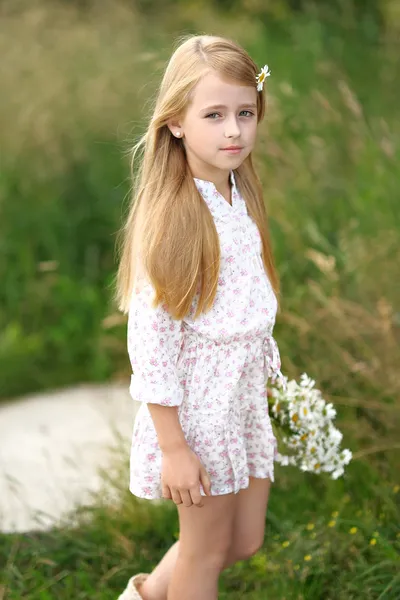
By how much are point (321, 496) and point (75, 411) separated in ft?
5.11

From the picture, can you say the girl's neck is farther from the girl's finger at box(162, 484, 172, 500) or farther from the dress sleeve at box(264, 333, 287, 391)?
the girl's finger at box(162, 484, 172, 500)

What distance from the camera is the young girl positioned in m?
2.23

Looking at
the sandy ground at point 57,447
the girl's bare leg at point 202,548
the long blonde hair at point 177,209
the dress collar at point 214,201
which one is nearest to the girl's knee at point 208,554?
the girl's bare leg at point 202,548

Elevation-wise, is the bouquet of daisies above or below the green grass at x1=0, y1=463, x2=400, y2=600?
above

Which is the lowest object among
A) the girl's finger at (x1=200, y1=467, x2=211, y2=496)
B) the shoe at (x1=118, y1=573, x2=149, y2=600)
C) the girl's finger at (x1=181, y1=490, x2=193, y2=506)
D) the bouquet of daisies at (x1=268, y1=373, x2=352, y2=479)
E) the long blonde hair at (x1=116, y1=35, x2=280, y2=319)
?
the shoe at (x1=118, y1=573, x2=149, y2=600)

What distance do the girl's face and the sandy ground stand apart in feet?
4.94

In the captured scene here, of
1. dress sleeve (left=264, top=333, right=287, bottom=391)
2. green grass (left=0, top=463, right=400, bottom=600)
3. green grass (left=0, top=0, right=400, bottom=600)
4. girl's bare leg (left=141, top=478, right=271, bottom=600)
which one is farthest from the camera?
green grass (left=0, top=0, right=400, bottom=600)

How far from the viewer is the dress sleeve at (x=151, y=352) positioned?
2225 millimetres

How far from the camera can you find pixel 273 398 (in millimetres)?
2637

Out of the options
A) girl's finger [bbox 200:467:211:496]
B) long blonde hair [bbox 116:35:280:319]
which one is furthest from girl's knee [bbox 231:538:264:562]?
long blonde hair [bbox 116:35:280:319]

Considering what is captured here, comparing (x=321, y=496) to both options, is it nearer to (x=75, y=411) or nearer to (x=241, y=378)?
(x=241, y=378)

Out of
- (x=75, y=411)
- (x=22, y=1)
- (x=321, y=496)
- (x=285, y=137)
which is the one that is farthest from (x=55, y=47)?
(x=321, y=496)

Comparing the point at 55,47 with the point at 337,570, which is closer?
the point at 337,570

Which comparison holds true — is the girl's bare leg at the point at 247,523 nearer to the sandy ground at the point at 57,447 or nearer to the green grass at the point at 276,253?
the green grass at the point at 276,253
